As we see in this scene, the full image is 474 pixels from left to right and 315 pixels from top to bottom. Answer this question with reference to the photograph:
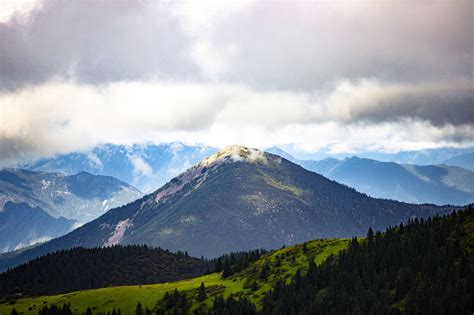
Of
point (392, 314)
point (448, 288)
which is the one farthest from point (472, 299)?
point (392, 314)

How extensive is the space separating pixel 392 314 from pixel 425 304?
41.1 feet

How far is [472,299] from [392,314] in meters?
28.6

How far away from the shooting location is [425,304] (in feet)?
643

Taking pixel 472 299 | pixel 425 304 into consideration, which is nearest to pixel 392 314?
pixel 425 304

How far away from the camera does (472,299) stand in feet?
617

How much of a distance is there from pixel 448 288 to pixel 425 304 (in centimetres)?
1173

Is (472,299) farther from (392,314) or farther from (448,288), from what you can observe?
(392,314)

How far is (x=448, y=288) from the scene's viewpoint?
655 feet

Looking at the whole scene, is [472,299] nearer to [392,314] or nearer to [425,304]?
[425,304]

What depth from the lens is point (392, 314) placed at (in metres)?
199

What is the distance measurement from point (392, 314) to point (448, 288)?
23.3 meters
